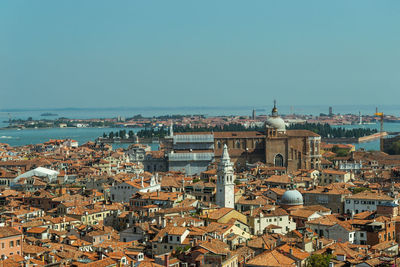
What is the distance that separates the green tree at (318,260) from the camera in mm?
15113

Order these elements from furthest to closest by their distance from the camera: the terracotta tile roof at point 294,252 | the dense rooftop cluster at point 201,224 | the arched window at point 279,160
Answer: the arched window at point 279,160 → the dense rooftop cluster at point 201,224 → the terracotta tile roof at point 294,252

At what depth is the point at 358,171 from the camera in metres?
41.5

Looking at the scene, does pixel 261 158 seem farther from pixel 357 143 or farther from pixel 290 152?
pixel 357 143

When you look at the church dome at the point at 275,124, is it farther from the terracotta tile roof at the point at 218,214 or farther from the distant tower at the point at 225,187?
the terracotta tile roof at the point at 218,214

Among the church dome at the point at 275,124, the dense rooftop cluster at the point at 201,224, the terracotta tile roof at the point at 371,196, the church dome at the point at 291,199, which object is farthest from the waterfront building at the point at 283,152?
the church dome at the point at 291,199

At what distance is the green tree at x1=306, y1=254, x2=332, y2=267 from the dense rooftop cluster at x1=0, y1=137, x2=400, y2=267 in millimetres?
49

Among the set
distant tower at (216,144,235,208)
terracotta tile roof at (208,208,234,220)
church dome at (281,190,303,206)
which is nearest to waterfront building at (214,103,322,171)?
distant tower at (216,144,235,208)

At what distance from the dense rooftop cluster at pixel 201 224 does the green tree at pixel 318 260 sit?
0.16 ft

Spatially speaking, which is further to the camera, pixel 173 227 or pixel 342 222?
pixel 342 222

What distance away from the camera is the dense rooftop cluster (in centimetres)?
1582

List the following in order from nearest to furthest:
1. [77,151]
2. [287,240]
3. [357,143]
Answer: [287,240] < [77,151] < [357,143]

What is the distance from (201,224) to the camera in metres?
19.9

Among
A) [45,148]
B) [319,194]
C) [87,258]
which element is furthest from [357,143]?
[87,258]

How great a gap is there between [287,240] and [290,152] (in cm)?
3071
